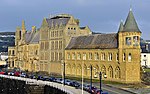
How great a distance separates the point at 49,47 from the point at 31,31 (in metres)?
28.3

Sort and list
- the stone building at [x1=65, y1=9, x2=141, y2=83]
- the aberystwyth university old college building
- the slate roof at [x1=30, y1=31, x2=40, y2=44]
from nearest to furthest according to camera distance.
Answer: the stone building at [x1=65, y1=9, x2=141, y2=83]
the aberystwyth university old college building
the slate roof at [x1=30, y1=31, x2=40, y2=44]

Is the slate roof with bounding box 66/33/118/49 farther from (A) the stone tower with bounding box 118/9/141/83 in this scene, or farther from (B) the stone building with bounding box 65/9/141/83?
(A) the stone tower with bounding box 118/9/141/83

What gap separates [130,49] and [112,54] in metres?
7.90

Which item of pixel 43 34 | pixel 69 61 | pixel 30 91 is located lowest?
pixel 30 91

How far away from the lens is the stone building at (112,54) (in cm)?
10319

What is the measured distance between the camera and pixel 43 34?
150750 mm

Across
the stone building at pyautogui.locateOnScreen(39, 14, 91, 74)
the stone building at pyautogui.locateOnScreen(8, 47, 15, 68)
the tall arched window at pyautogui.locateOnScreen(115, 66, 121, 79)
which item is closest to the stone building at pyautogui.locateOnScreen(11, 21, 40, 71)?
the stone building at pyautogui.locateOnScreen(8, 47, 15, 68)

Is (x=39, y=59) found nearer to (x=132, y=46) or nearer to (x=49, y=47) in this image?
(x=49, y=47)

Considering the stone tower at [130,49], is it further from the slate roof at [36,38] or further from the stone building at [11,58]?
the stone building at [11,58]

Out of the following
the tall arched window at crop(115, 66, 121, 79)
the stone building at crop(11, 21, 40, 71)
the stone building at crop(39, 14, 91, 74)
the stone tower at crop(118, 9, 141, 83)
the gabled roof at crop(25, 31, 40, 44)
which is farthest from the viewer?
the gabled roof at crop(25, 31, 40, 44)

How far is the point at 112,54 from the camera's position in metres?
110

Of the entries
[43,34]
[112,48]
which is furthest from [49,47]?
[112,48]

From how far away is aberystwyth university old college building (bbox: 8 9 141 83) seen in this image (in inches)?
4077

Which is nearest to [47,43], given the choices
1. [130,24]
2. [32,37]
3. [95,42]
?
[32,37]
